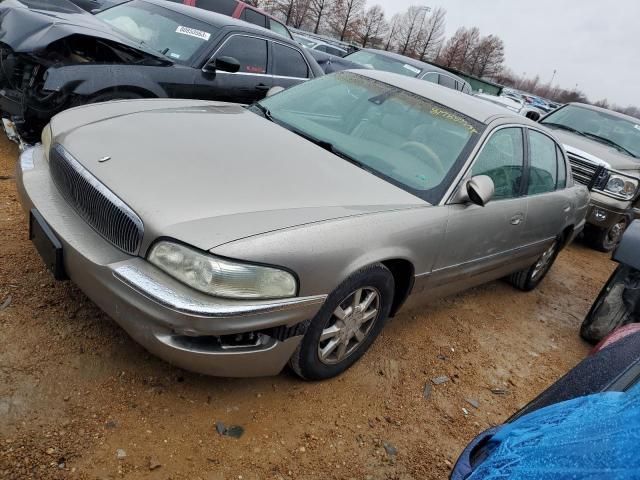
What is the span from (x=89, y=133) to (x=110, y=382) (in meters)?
1.32

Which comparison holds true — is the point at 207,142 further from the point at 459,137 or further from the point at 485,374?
the point at 485,374

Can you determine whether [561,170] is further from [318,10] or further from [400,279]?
[318,10]

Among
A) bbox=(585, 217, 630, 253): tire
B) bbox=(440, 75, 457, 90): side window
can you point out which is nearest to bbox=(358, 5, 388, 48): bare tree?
bbox=(440, 75, 457, 90): side window

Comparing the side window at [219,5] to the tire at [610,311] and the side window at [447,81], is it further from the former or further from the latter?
the tire at [610,311]

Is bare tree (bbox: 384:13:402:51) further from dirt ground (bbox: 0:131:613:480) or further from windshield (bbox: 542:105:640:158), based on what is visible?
dirt ground (bbox: 0:131:613:480)

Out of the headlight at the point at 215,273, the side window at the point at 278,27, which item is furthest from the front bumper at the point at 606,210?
the side window at the point at 278,27

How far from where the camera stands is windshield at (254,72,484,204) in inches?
117

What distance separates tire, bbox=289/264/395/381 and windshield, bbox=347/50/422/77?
7.63m

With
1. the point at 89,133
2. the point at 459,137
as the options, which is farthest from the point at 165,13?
the point at 459,137

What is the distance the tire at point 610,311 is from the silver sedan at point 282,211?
93 cm

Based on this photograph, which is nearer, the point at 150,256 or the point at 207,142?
the point at 150,256

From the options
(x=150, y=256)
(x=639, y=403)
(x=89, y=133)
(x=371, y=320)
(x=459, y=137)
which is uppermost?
(x=459, y=137)

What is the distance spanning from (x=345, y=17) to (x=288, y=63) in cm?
4084

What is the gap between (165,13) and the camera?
5.43 metres
